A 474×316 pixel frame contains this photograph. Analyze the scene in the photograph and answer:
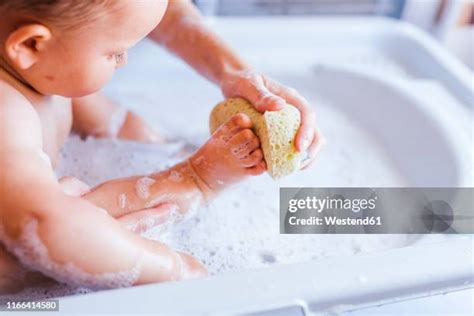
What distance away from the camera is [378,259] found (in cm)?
64

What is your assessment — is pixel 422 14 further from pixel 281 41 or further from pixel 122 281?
pixel 122 281

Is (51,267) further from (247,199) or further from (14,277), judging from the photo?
(247,199)

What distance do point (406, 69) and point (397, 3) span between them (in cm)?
24

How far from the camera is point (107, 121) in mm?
959

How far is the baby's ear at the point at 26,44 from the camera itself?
58 centimetres

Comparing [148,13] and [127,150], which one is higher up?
[148,13]

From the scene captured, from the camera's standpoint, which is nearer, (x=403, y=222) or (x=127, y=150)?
(x=403, y=222)

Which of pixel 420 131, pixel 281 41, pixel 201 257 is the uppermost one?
pixel 281 41

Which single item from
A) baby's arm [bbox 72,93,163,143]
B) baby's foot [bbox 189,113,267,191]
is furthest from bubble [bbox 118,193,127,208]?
baby's arm [bbox 72,93,163,143]

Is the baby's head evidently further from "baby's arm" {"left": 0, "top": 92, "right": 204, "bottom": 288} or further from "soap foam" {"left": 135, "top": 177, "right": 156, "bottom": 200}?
"soap foam" {"left": 135, "top": 177, "right": 156, "bottom": 200}

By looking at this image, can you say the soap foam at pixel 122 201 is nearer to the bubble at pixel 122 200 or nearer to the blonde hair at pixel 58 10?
the bubble at pixel 122 200

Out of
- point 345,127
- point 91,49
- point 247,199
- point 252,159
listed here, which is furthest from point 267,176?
point 91,49

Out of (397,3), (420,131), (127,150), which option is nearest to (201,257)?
(127,150)

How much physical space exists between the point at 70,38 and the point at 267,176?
0.40 m
